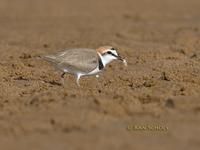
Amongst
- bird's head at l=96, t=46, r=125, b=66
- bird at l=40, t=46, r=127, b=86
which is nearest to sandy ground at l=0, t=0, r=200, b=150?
bird at l=40, t=46, r=127, b=86

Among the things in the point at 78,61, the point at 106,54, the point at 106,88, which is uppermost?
the point at 106,54

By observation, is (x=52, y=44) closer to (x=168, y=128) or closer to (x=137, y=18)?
(x=137, y=18)

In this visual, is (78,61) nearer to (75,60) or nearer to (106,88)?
(75,60)

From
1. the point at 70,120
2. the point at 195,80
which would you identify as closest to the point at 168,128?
the point at 70,120

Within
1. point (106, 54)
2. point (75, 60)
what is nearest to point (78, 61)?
point (75, 60)

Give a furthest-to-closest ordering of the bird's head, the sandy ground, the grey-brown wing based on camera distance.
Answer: the bird's head → the grey-brown wing → the sandy ground

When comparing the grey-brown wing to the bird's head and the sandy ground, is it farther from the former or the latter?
the sandy ground

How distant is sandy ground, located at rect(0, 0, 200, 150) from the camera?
7.29m

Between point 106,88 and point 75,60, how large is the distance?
72 cm

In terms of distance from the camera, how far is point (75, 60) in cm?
1100

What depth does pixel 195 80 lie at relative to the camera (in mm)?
10992

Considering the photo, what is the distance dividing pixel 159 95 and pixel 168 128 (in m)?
2.04

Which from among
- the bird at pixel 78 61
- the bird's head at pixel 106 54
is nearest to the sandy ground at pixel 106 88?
the bird at pixel 78 61

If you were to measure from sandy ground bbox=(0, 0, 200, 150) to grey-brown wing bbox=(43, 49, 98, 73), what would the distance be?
0.34 metres
